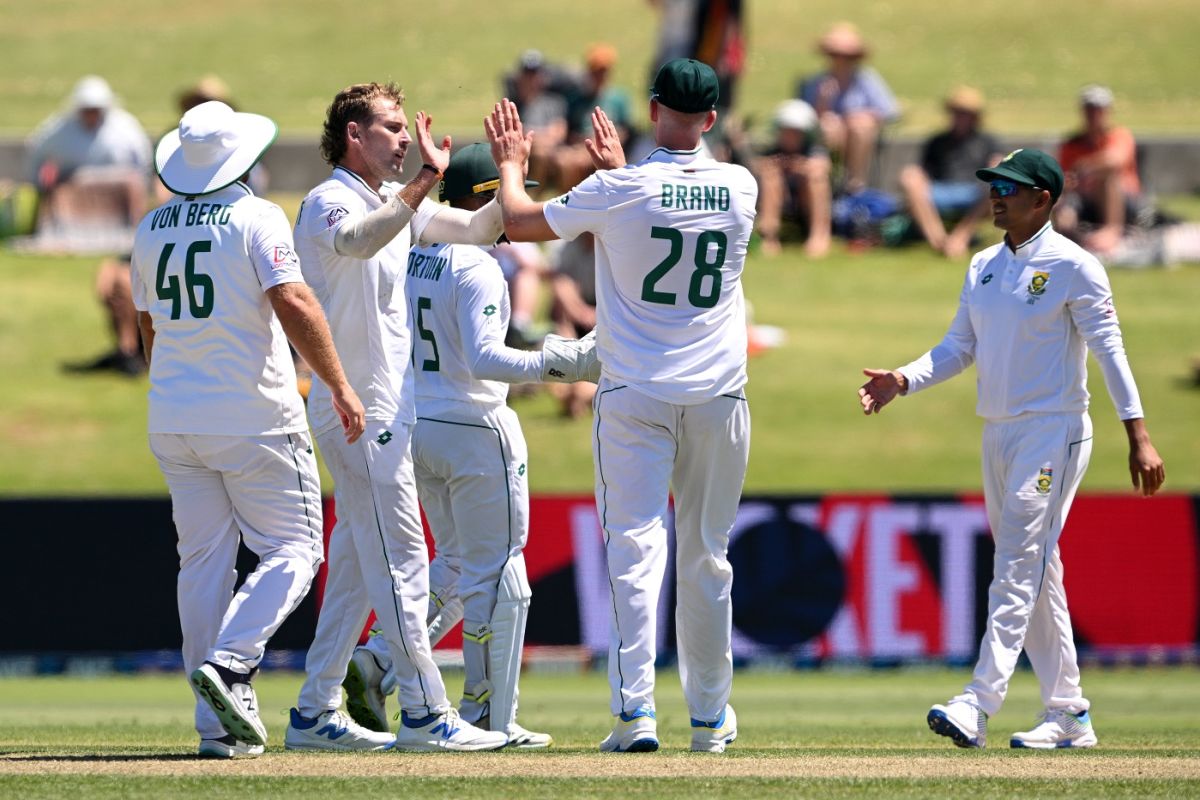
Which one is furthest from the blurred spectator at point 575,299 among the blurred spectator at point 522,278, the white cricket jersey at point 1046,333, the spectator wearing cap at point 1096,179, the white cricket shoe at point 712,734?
the white cricket shoe at point 712,734

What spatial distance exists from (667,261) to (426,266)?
1.25m

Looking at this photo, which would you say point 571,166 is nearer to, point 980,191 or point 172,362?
point 980,191

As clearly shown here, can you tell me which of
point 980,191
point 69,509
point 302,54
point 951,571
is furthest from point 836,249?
point 302,54

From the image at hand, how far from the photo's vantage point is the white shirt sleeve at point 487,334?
7.40 m

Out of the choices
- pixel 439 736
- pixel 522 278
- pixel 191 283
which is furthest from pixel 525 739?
pixel 522 278

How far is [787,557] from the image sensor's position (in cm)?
1264

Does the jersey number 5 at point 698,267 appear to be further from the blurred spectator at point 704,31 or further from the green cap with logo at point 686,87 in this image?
the blurred spectator at point 704,31

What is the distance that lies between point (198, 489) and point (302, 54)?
26.2 meters

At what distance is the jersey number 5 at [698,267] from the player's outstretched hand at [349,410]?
113 centimetres

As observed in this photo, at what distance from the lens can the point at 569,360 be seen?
7.42 metres

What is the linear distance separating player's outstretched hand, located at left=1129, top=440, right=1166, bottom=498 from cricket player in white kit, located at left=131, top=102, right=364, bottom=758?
10.2ft

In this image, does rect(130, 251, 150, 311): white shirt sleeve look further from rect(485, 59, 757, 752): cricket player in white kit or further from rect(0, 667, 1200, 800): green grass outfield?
rect(0, 667, 1200, 800): green grass outfield

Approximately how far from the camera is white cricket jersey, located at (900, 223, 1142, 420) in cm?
780

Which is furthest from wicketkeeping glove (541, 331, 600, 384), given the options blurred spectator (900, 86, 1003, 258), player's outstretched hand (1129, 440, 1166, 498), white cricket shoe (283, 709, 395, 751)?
blurred spectator (900, 86, 1003, 258)
